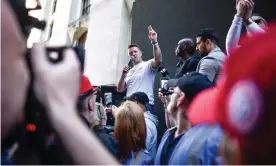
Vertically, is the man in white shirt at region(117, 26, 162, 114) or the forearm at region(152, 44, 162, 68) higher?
the forearm at region(152, 44, 162, 68)

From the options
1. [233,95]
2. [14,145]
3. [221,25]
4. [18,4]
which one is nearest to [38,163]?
[14,145]

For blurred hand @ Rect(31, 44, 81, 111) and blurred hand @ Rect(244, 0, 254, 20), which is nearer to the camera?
→ blurred hand @ Rect(31, 44, 81, 111)

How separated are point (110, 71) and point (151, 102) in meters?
4.15

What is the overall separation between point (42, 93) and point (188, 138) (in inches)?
48.6

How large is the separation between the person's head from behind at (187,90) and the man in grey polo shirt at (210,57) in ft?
1.86

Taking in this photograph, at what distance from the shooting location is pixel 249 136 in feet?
2.05

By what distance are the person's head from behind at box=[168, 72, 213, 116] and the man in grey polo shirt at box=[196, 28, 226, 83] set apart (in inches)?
22.3

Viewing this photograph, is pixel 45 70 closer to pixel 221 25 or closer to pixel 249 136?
pixel 249 136

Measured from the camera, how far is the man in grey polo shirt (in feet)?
9.14

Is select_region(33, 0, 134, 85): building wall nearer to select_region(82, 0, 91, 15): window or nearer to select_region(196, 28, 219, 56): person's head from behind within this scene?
select_region(82, 0, 91, 15): window

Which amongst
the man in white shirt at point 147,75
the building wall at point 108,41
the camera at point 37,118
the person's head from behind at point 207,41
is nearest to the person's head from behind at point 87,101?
the camera at point 37,118

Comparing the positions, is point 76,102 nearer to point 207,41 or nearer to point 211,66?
point 211,66

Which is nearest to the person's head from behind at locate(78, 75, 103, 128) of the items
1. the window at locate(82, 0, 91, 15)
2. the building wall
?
the building wall

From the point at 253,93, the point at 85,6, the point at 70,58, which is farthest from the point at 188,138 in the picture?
the point at 85,6
